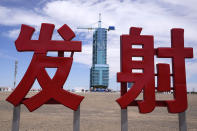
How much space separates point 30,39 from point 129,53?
13.7 feet

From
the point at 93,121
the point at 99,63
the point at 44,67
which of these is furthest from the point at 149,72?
the point at 99,63

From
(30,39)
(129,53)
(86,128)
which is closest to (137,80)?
(129,53)

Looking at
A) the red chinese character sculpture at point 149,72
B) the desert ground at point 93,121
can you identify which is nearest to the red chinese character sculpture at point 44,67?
the red chinese character sculpture at point 149,72

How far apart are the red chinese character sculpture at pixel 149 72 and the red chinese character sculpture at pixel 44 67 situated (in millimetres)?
1933

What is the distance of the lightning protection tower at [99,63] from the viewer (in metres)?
116

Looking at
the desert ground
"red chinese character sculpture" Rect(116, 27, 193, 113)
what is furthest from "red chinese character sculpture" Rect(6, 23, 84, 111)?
the desert ground

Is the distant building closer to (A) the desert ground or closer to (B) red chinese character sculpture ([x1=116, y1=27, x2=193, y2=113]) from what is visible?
(A) the desert ground

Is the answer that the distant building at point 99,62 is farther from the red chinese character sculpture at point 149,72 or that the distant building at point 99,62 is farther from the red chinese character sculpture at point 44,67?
the red chinese character sculpture at point 44,67

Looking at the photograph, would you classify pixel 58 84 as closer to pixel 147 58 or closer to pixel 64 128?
pixel 147 58

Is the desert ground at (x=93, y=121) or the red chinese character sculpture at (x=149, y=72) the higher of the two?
the red chinese character sculpture at (x=149, y=72)

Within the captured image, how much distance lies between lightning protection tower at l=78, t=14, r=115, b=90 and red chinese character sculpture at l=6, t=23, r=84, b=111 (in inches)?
4191

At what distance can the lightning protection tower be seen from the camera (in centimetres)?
11601

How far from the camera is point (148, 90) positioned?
8688 mm

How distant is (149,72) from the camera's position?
28.9 ft
